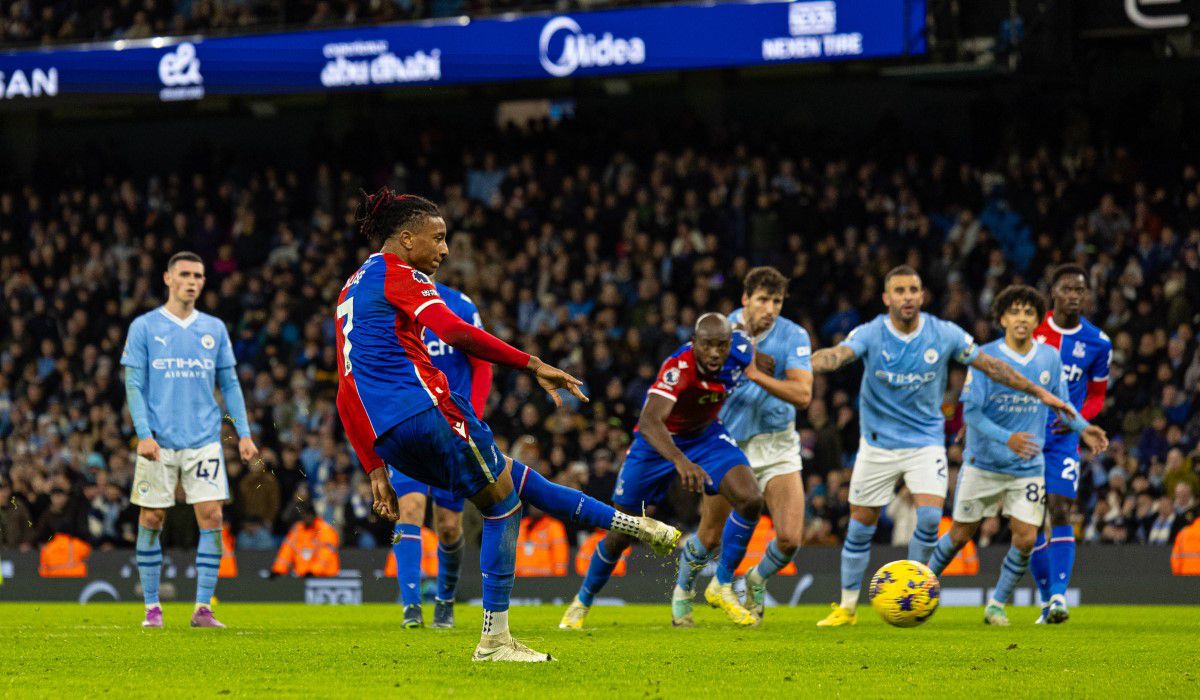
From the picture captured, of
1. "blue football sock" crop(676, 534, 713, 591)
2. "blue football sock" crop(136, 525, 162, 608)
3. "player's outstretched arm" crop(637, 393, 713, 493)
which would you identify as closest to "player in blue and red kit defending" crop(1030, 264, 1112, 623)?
"blue football sock" crop(676, 534, 713, 591)

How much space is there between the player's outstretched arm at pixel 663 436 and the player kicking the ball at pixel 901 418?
1.76m

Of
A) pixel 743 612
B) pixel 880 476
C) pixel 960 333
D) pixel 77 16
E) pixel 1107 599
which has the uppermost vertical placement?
pixel 77 16

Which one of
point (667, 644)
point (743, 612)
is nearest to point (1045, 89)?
point (743, 612)

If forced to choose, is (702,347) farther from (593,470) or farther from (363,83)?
(363,83)

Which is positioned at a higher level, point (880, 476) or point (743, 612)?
point (880, 476)

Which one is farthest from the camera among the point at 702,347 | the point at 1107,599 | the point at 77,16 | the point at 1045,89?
the point at 77,16

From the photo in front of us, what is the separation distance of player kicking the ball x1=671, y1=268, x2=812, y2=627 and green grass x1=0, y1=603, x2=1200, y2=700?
0.39 meters

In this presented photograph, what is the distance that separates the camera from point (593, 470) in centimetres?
1916

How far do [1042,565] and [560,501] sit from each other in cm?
580

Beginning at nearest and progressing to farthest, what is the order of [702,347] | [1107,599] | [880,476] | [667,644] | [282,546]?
[667,644] → [702,347] → [880,476] → [1107,599] → [282,546]

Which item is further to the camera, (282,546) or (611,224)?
(611,224)

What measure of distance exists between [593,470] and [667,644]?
10075 millimetres

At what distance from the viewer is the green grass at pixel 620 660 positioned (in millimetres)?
6586

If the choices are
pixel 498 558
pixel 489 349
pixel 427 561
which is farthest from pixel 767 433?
pixel 427 561
